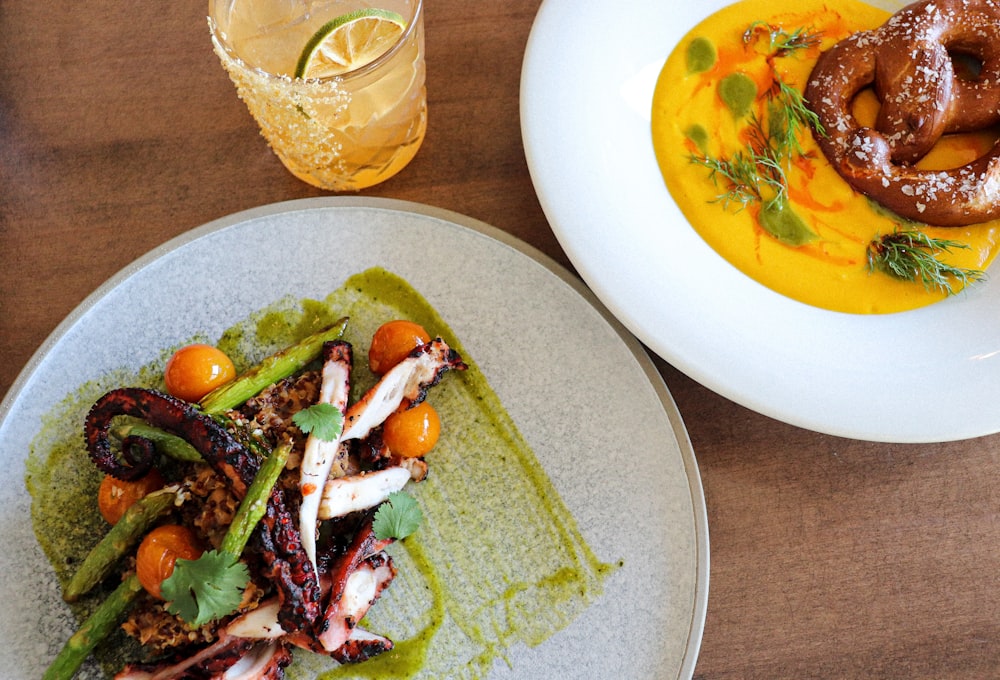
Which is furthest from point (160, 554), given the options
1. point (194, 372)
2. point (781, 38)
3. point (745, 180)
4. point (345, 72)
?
point (781, 38)

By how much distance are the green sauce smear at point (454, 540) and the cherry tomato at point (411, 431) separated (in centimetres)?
5

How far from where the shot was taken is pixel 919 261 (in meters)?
1.83

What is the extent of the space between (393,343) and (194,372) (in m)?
0.45

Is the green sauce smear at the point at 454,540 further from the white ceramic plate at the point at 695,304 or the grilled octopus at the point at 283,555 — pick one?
the white ceramic plate at the point at 695,304

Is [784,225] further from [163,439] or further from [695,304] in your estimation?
[163,439]

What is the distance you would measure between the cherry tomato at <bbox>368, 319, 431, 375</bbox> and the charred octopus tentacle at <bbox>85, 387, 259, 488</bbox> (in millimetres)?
352

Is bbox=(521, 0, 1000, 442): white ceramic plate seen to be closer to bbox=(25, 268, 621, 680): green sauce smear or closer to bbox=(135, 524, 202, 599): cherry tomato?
bbox=(25, 268, 621, 680): green sauce smear

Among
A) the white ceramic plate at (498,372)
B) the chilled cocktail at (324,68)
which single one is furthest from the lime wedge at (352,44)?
the white ceramic plate at (498,372)

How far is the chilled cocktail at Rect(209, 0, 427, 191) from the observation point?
5.43 ft

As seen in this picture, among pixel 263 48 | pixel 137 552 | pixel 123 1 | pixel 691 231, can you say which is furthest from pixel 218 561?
pixel 123 1

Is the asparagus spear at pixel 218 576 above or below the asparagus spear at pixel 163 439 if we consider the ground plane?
below

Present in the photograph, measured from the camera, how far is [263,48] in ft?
5.77

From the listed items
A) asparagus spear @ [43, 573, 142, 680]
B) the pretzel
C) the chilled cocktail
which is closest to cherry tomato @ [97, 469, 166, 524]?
asparagus spear @ [43, 573, 142, 680]

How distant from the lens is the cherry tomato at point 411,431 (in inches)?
67.8
